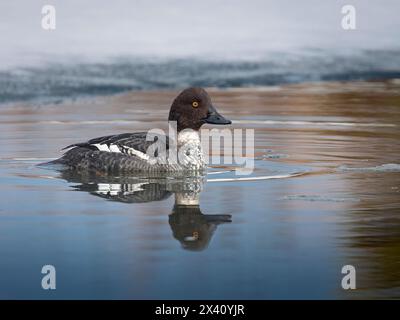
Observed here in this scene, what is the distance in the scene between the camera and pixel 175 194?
312 inches

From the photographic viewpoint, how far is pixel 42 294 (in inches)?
195

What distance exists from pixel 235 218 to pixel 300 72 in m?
9.48

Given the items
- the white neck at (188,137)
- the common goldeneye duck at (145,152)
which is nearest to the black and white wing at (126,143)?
the common goldeneye duck at (145,152)

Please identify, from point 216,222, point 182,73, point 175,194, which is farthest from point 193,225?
point 182,73

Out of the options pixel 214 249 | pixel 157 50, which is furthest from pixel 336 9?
pixel 214 249

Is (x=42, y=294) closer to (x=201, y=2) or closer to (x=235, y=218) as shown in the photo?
(x=235, y=218)

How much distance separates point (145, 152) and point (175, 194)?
129 centimetres

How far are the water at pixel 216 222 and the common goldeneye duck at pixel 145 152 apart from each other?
258 millimetres

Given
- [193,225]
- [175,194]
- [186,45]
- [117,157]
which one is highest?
[186,45]

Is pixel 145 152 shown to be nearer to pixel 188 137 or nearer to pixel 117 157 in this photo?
pixel 117 157

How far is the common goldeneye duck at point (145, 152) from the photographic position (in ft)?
29.8

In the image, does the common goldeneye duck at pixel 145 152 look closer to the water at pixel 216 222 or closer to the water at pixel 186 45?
the water at pixel 216 222

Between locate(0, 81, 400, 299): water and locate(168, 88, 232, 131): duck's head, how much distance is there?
631 mm
